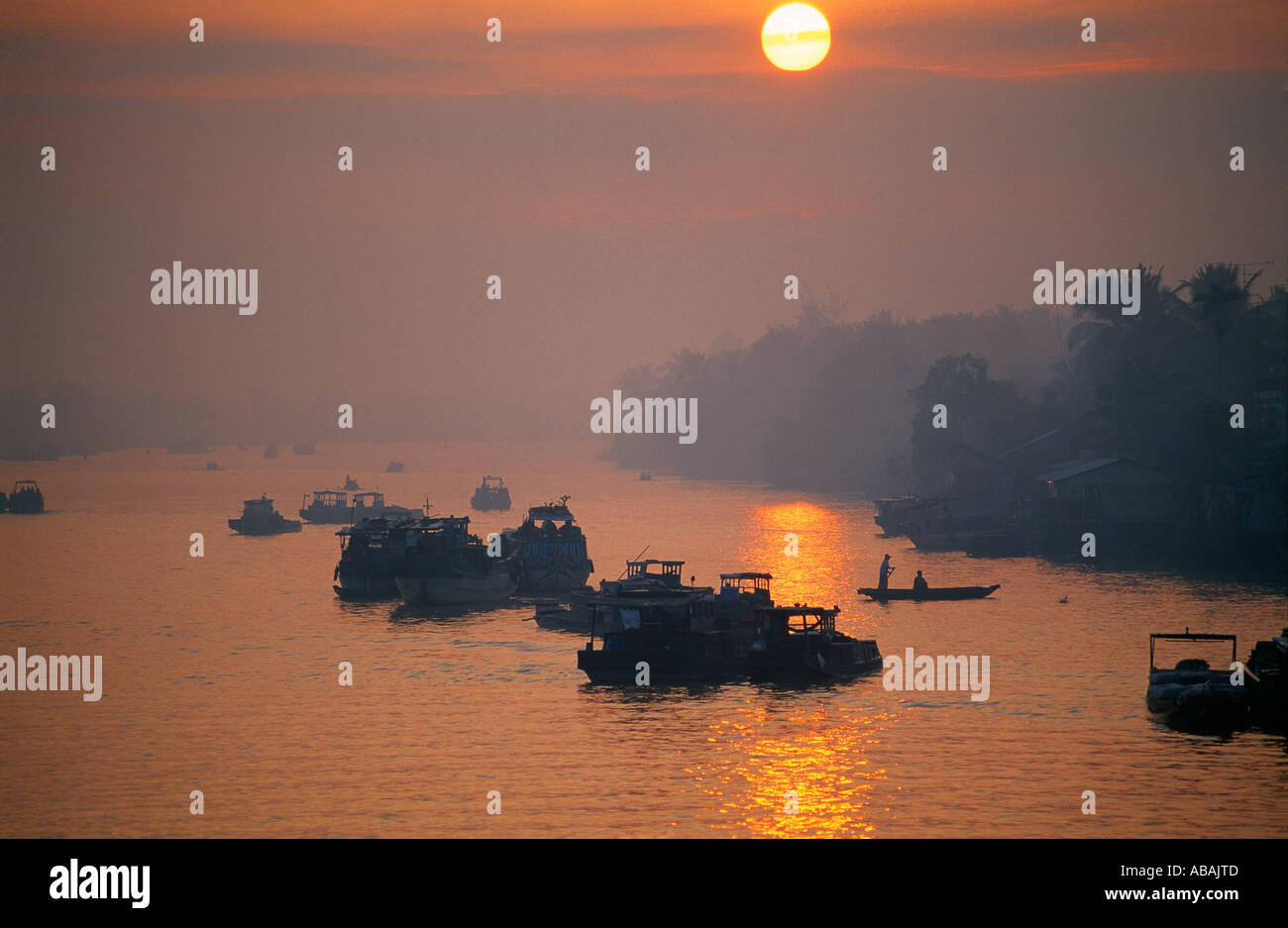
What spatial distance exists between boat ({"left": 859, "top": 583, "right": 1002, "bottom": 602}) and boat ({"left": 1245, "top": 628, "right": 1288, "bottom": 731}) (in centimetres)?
3461

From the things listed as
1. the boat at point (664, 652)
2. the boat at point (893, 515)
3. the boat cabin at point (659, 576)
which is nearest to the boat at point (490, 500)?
the boat at point (893, 515)

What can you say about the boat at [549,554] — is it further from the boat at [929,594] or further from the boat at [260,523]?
the boat at [260,523]

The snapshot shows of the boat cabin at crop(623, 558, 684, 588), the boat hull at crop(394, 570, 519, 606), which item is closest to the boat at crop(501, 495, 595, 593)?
the boat hull at crop(394, 570, 519, 606)

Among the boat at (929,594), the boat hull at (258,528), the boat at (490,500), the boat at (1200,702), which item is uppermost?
the boat at (490,500)

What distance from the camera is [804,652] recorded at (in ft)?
167

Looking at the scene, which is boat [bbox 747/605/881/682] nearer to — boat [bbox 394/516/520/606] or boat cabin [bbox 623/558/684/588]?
boat cabin [bbox 623/558/684/588]

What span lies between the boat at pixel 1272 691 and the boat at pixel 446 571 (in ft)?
155

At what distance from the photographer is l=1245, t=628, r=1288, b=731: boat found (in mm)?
41562

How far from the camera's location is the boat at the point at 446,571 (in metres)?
78.7

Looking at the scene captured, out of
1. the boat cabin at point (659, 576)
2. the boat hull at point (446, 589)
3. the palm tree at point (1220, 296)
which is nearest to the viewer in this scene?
the boat cabin at point (659, 576)

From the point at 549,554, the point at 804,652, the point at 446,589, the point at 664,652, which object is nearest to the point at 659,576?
the point at 664,652

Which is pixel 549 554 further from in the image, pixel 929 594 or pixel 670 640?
pixel 670 640

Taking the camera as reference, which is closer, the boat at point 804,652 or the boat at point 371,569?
the boat at point 804,652
